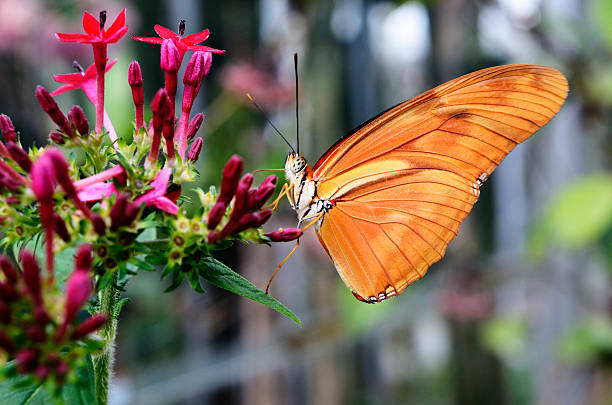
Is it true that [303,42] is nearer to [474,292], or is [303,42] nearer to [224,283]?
[474,292]

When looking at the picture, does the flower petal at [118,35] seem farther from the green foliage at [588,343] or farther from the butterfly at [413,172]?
the green foliage at [588,343]

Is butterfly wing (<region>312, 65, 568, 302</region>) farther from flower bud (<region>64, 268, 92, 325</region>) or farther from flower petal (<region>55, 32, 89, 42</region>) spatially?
flower bud (<region>64, 268, 92, 325</region>)

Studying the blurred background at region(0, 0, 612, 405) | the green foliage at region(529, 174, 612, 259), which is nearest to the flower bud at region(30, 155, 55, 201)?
the blurred background at region(0, 0, 612, 405)

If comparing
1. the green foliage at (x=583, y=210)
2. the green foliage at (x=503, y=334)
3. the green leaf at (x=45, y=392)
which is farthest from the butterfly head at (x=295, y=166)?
the green foliage at (x=503, y=334)

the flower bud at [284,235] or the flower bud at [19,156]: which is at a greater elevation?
the flower bud at [19,156]

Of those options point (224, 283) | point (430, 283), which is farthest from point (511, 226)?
point (224, 283)

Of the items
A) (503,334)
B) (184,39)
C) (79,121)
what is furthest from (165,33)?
(503,334)
